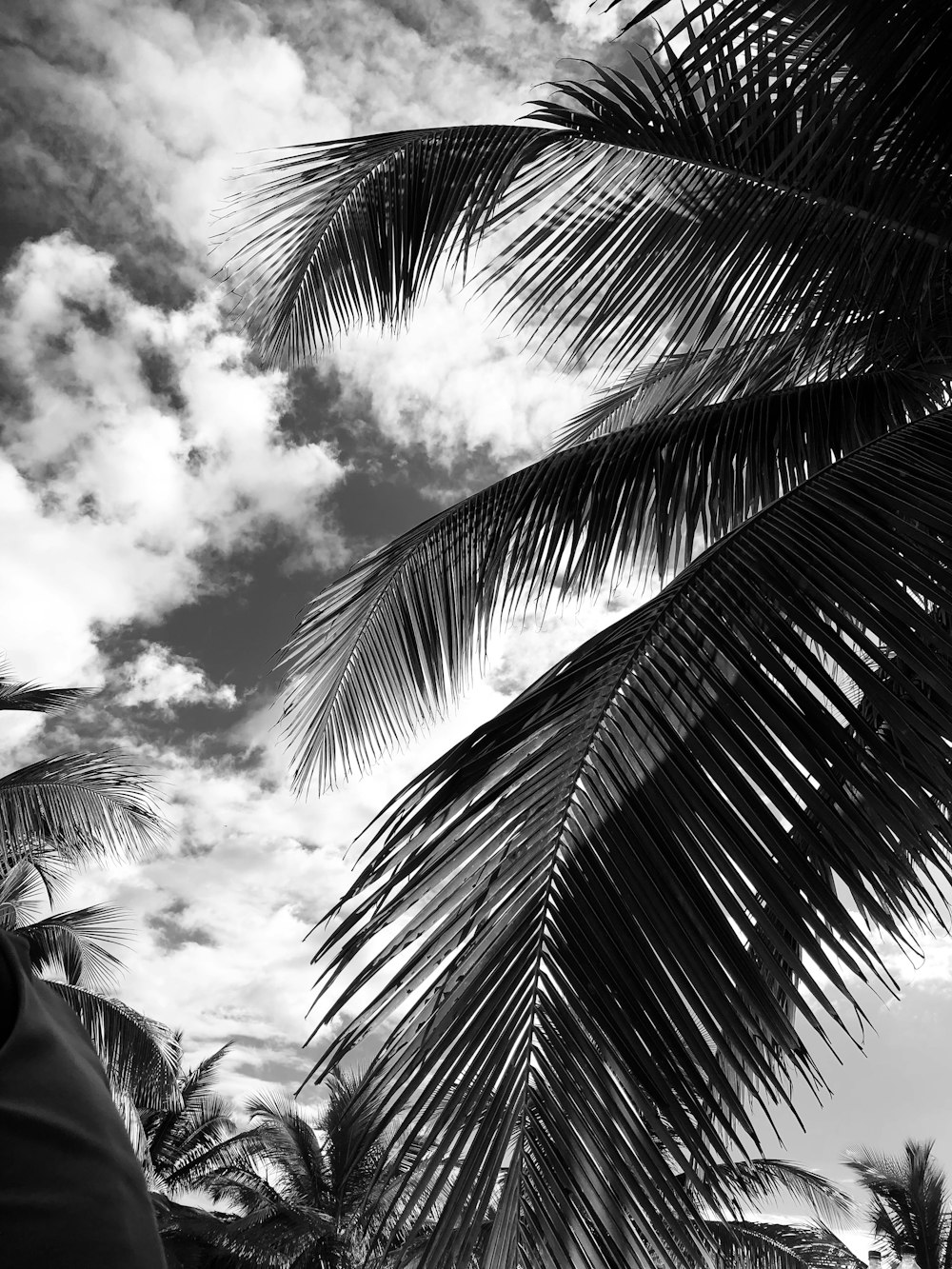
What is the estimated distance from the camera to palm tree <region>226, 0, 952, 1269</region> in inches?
58.1

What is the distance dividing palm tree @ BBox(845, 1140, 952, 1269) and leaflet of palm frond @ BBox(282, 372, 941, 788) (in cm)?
1587

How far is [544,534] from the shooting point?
12.6 ft

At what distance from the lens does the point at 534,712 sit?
74.9 inches

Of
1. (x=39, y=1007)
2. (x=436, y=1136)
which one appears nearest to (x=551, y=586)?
(x=436, y=1136)

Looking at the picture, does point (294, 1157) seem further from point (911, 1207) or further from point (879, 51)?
point (879, 51)

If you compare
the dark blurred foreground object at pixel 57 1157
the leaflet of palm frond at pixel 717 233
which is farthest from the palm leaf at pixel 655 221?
the dark blurred foreground object at pixel 57 1157

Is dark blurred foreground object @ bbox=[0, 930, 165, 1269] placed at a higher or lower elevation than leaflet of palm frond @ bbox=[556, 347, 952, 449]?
lower

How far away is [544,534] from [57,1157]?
3508 millimetres

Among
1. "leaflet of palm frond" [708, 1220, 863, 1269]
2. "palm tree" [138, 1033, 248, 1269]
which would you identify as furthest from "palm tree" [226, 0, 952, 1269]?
"palm tree" [138, 1033, 248, 1269]

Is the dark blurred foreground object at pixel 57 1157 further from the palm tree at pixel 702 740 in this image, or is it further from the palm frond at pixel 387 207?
the palm frond at pixel 387 207

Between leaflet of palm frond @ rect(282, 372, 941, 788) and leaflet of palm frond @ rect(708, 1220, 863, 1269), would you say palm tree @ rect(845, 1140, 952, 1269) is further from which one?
leaflet of palm frond @ rect(282, 372, 941, 788)

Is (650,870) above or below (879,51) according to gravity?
below

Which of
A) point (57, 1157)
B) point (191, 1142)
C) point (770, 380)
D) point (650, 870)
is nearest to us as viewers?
point (57, 1157)

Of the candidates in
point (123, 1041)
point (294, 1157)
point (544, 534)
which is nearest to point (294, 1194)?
point (294, 1157)
